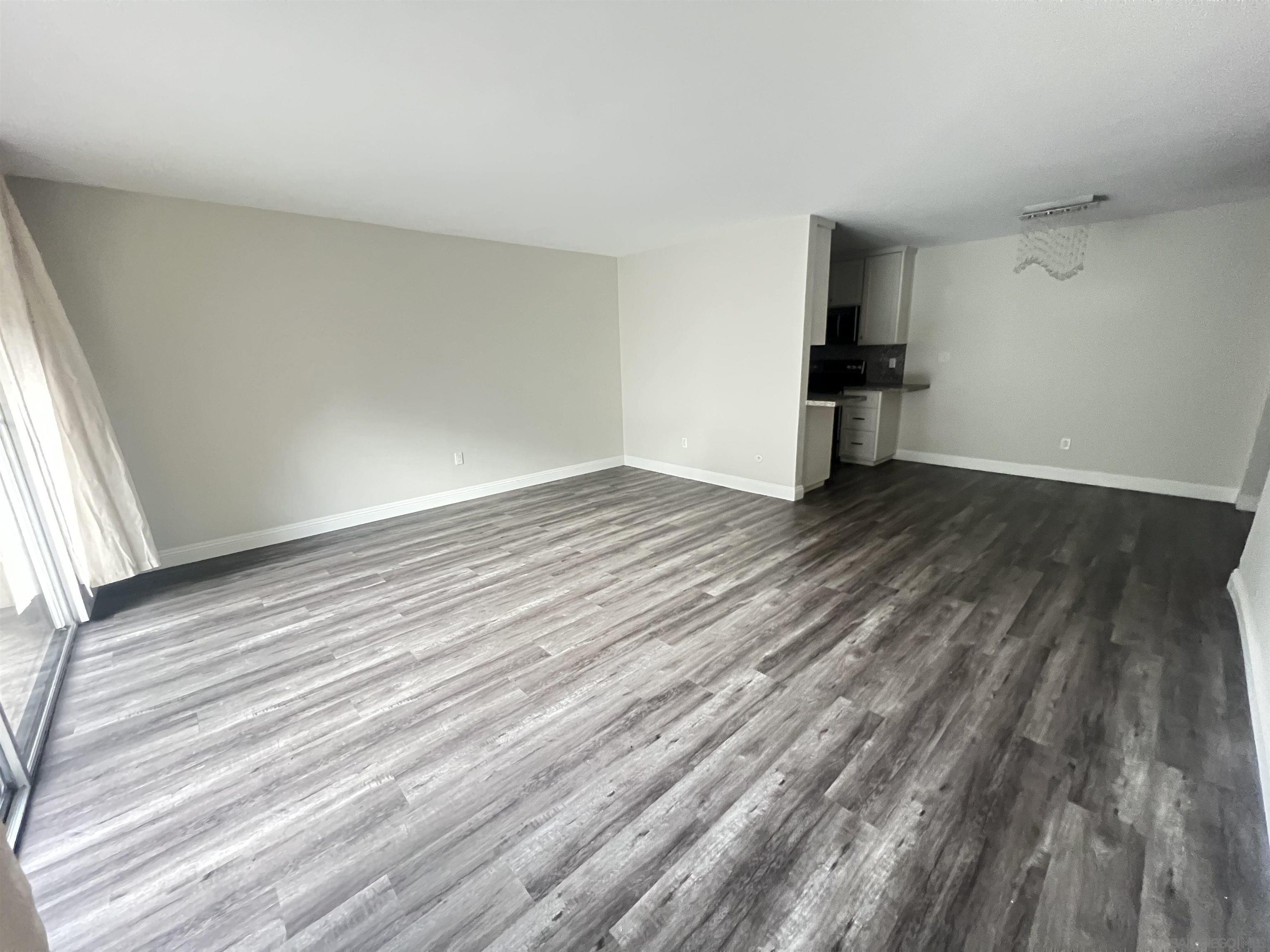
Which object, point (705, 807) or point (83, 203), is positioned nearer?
point (705, 807)

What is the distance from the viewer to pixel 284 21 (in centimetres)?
151

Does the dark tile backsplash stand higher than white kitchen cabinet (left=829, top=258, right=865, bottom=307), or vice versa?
white kitchen cabinet (left=829, top=258, right=865, bottom=307)

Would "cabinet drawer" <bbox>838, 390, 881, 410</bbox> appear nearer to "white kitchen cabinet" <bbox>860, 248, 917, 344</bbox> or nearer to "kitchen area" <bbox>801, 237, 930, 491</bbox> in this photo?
"kitchen area" <bbox>801, 237, 930, 491</bbox>

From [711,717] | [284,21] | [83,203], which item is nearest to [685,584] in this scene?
[711,717]

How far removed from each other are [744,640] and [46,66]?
354cm

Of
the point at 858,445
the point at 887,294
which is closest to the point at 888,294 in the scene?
the point at 887,294

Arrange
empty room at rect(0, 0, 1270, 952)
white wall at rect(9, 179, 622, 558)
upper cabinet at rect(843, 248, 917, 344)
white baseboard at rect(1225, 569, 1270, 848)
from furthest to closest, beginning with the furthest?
1. upper cabinet at rect(843, 248, 917, 344)
2. white wall at rect(9, 179, 622, 558)
3. white baseboard at rect(1225, 569, 1270, 848)
4. empty room at rect(0, 0, 1270, 952)

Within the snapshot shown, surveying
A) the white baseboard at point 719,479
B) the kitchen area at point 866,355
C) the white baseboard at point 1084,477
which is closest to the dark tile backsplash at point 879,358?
the kitchen area at point 866,355

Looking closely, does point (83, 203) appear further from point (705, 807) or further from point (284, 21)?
point (705, 807)

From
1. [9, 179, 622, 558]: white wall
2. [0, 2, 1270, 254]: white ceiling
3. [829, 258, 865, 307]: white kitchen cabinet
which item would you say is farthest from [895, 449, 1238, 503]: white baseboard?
[9, 179, 622, 558]: white wall

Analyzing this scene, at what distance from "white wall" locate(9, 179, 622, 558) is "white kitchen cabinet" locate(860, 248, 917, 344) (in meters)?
3.41

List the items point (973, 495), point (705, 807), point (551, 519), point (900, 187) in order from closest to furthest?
point (705, 807) < point (900, 187) < point (551, 519) < point (973, 495)

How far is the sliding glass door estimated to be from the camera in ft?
5.28

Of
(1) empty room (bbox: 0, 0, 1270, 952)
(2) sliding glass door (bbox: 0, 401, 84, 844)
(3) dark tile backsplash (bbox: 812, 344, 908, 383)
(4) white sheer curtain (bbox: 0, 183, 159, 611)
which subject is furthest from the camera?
(3) dark tile backsplash (bbox: 812, 344, 908, 383)
